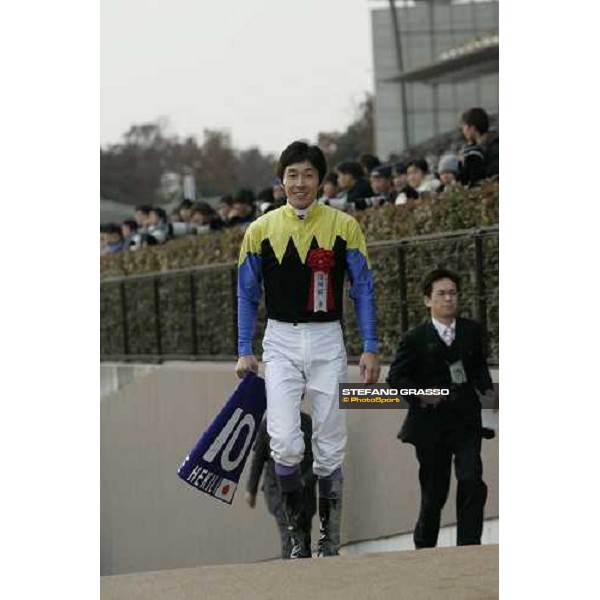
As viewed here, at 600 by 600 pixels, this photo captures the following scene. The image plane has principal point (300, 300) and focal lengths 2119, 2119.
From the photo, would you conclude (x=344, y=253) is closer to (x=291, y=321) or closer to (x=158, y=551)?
(x=291, y=321)

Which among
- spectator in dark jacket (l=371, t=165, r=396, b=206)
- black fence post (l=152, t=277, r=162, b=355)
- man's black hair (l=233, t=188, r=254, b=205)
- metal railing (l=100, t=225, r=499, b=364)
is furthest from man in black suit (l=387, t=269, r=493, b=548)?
black fence post (l=152, t=277, r=162, b=355)

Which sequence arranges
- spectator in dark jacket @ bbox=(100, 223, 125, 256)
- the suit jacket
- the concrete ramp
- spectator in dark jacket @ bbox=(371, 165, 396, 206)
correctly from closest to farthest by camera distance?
the concrete ramp < the suit jacket < spectator in dark jacket @ bbox=(371, 165, 396, 206) < spectator in dark jacket @ bbox=(100, 223, 125, 256)

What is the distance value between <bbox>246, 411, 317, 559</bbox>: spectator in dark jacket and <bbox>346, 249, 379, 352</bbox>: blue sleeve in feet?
1.38

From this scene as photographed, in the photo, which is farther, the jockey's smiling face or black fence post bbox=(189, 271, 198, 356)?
black fence post bbox=(189, 271, 198, 356)

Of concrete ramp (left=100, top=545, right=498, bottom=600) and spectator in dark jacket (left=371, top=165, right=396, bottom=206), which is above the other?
spectator in dark jacket (left=371, top=165, right=396, bottom=206)

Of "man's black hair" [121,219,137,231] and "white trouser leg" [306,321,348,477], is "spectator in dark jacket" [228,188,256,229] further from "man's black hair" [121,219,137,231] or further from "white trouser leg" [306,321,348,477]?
"man's black hair" [121,219,137,231]

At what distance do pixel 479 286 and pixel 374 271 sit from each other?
0.53m

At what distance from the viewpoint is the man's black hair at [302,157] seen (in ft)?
29.5

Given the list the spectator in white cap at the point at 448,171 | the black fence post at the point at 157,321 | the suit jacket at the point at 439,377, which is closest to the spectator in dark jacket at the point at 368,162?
the spectator in white cap at the point at 448,171

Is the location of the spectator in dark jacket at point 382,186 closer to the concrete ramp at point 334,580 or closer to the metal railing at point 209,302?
the metal railing at point 209,302

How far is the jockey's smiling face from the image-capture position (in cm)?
893

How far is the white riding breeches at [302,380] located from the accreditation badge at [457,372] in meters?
0.49
